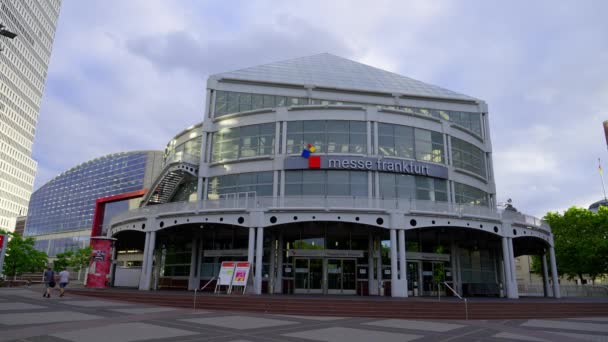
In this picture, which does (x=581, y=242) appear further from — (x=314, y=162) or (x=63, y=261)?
(x=63, y=261)

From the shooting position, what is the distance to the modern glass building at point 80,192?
9369 centimetres

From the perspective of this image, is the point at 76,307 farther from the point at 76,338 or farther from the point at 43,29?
the point at 43,29

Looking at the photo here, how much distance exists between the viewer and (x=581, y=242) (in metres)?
46.4

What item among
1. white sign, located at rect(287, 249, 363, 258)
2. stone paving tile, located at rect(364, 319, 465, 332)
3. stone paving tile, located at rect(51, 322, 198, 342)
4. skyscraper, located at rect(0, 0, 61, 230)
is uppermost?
skyscraper, located at rect(0, 0, 61, 230)

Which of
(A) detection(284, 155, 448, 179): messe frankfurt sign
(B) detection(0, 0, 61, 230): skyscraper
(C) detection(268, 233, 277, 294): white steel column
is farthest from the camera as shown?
(B) detection(0, 0, 61, 230): skyscraper

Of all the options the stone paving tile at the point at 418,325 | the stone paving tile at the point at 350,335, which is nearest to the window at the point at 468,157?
the stone paving tile at the point at 418,325

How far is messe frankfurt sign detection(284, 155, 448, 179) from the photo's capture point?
2850 centimetres

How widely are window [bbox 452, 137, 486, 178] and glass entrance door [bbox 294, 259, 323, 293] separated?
14.0 metres

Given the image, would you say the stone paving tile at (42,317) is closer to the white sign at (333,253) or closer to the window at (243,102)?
the white sign at (333,253)

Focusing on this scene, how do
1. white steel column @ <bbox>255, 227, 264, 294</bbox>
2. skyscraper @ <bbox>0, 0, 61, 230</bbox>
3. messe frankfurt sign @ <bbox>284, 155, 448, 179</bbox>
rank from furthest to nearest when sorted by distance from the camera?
skyscraper @ <bbox>0, 0, 61, 230</bbox> → messe frankfurt sign @ <bbox>284, 155, 448, 179</bbox> → white steel column @ <bbox>255, 227, 264, 294</bbox>

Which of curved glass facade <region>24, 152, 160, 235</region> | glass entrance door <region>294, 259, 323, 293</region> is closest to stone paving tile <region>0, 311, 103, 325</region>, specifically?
glass entrance door <region>294, 259, 323, 293</region>

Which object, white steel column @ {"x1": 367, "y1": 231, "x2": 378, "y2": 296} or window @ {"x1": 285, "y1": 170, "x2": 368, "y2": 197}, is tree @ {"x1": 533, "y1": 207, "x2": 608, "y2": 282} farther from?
window @ {"x1": 285, "y1": 170, "x2": 368, "y2": 197}

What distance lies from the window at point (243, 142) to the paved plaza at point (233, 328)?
53.0ft

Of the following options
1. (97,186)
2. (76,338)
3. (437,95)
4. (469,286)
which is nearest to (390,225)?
(469,286)
